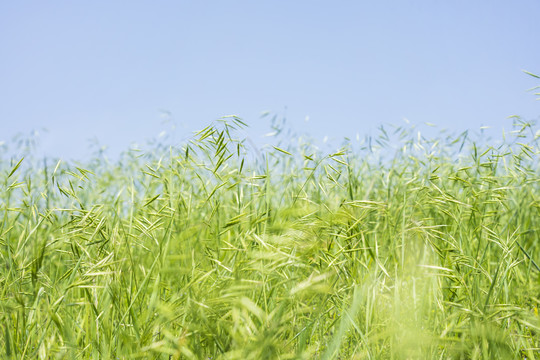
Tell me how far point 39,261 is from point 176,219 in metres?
0.49

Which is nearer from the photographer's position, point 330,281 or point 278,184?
point 330,281

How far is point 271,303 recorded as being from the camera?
151 cm

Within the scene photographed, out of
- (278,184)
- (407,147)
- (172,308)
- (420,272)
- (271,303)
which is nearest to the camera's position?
(172,308)

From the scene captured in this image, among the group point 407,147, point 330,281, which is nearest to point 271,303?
point 330,281

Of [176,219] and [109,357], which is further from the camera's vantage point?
[176,219]

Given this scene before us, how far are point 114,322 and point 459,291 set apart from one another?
150 cm

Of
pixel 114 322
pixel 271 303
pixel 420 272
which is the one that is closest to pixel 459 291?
pixel 420 272

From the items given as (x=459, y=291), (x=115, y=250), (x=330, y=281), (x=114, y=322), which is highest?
(x=115, y=250)

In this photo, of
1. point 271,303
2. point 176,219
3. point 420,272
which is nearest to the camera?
point 271,303

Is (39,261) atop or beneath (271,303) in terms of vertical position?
atop

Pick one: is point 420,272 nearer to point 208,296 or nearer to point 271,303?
point 271,303

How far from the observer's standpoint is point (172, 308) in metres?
1.27

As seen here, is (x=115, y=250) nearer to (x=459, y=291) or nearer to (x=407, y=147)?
(x=459, y=291)

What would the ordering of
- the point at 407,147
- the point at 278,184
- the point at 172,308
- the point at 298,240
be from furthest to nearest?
1. the point at 407,147
2. the point at 278,184
3. the point at 298,240
4. the point at 172,308
